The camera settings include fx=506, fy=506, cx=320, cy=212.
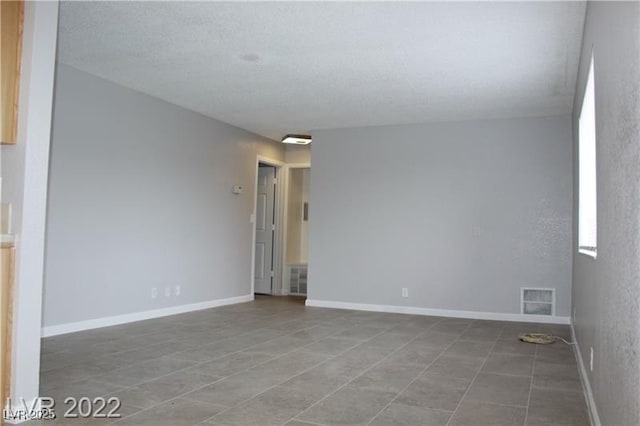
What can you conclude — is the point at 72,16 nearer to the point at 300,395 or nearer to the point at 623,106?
the point at 300,395

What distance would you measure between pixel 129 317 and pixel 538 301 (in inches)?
183

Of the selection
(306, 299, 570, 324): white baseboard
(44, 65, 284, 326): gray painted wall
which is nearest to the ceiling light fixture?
(44, 65, 284, 326): gray painted wall

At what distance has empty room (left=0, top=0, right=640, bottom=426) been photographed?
2.54m

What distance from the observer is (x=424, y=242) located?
21.3ft

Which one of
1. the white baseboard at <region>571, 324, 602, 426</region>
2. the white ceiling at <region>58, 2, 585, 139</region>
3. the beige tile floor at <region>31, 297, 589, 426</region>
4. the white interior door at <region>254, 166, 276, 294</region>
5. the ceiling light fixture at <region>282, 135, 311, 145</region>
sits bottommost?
the beige tile floor at <region>31, 297, 589, 426</region>

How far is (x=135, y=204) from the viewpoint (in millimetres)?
5461

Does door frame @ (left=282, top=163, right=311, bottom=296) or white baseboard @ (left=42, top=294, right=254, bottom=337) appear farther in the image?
door frame @ (left=282, top=163, right=311, bottom=296)

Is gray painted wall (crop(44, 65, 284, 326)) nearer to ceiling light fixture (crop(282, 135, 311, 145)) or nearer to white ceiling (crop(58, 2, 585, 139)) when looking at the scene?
white ceiling (crop(58, 2, 585, 139))

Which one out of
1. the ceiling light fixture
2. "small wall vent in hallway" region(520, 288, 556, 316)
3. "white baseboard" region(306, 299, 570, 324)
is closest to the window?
"small wall vent in hallway" region(520, 288, 556, 316)

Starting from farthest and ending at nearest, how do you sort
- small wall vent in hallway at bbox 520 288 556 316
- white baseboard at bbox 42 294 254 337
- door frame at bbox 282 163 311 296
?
1. door frame at bbox 282 163 311 296
2. small wall vent in hallway at bbox 520 288 556 316
3. white baseboard at bbox 42 294 254 337

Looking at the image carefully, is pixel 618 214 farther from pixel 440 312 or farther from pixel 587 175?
pixel 440 312

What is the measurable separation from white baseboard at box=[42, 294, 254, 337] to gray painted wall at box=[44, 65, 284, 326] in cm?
5

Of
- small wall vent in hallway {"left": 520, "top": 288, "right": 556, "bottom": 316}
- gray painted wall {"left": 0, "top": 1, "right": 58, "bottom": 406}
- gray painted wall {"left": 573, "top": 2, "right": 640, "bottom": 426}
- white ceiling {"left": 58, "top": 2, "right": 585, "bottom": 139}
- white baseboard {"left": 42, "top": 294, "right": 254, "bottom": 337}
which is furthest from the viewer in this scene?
small wall vent in hallway {"left": 520, "top": 288, "right": 556, "bottom": 316}

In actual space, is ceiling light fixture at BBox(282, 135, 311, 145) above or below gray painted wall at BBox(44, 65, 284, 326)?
above
